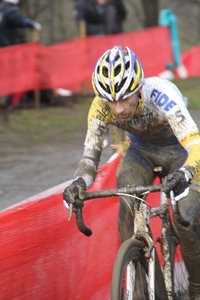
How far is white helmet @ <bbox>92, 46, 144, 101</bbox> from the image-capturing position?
4312mm

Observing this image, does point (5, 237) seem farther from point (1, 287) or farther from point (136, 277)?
point (136, 277)

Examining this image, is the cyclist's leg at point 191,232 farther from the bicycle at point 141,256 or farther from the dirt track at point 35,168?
the dirt track at point 35,168

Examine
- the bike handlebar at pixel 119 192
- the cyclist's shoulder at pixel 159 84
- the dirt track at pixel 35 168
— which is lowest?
the dirt track at pixel 35 168

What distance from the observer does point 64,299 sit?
492cm

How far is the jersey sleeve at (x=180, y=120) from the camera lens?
4336mm

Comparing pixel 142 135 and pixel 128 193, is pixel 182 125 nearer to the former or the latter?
pixel 142 135

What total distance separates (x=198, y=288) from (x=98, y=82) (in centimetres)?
157

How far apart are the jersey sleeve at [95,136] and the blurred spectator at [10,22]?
9.01m

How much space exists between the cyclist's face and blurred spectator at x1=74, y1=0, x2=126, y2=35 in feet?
35.4

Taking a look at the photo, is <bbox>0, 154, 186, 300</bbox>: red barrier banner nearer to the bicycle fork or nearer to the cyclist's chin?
the bicycle fork

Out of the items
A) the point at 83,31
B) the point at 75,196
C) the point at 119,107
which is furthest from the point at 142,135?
the point at 83,31

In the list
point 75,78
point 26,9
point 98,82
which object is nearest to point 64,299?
point 98,82

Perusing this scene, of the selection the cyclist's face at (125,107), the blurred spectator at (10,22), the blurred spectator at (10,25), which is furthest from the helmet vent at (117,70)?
the blurred spectator at (10,22)

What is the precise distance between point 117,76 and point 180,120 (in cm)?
49
